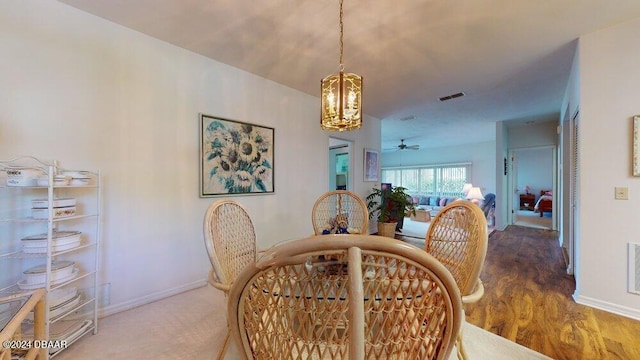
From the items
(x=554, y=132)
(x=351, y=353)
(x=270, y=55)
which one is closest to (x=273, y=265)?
(x=351, y=353)

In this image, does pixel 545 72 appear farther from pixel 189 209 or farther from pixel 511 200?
pixel 189 209

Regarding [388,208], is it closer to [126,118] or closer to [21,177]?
[126,118]

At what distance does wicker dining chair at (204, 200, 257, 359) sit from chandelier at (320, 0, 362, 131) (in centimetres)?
93

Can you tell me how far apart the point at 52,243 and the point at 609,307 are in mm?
4265

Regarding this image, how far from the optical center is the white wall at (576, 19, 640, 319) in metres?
2.02

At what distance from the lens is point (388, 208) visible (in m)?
4.79

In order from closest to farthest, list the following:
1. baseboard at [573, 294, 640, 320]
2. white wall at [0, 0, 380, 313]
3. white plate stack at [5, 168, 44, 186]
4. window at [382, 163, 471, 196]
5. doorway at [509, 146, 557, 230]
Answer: white plate stack at [5, 168, 44, 186]
white wall at [0, 0, 380, 313]
baseboard at [573, 294, 640, 320]
doorway at [509, 146, 557, 230]
window at [382, 163, 471, 196]

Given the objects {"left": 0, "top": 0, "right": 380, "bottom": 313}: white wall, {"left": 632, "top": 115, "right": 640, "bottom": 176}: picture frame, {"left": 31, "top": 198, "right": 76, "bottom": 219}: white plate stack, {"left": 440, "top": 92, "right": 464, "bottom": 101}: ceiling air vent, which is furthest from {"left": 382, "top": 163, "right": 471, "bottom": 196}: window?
{"left": 31, "top": 198, "right": 76, "bottom": 219}: white plate stack

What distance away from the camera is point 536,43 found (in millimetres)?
2309

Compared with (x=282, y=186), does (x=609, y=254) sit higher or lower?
lower

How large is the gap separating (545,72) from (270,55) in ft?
10.7

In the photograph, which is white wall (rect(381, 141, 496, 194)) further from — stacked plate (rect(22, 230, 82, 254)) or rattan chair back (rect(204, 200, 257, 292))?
stacked plate (rect(22, 230, 82, 254))

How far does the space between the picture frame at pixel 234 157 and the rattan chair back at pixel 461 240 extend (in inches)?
83.7

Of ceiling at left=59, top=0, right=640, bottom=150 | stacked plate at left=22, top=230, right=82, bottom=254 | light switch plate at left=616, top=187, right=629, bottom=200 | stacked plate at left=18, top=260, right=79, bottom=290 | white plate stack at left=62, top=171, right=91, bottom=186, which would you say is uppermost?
ceiling at left=59, top=0, right=640, bottom=150
